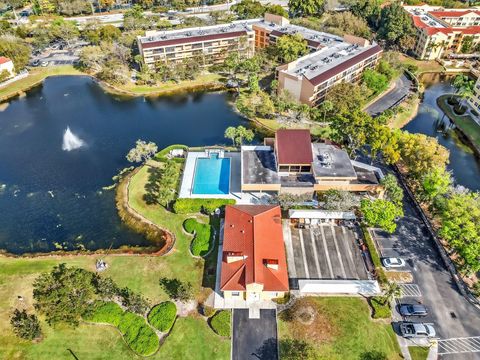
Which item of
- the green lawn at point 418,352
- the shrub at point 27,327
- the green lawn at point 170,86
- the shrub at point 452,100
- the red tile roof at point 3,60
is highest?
the red tile roof at point 3,60

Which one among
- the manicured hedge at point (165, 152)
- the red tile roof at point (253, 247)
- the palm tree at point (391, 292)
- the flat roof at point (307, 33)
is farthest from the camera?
the flat roof at point (307, 33)

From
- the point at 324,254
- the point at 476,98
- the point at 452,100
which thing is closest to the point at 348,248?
the point at 324,254

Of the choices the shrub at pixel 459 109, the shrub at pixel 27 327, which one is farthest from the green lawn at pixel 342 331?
the shrub at pixel 459 109

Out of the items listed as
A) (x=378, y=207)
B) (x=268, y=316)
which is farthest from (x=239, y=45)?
(x=268, y=316)

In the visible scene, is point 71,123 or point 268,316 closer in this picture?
point 268,316

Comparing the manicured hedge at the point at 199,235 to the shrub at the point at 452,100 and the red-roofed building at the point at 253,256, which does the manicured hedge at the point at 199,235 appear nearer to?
the red-roofed building at the point at 253,256

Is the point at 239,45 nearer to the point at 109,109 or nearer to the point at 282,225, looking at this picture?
the point at 109,109
